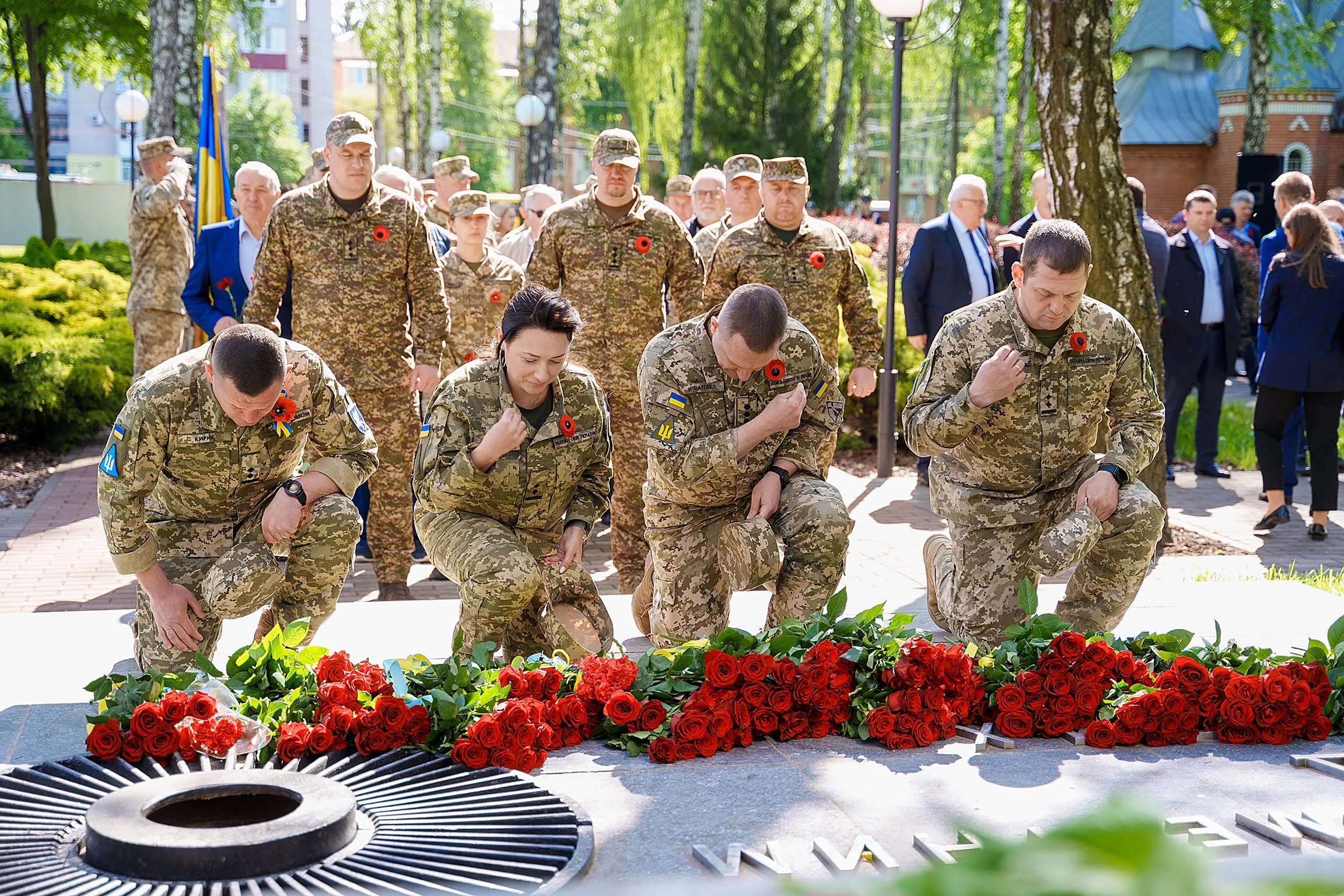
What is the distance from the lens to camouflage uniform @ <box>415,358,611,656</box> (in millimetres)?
4895

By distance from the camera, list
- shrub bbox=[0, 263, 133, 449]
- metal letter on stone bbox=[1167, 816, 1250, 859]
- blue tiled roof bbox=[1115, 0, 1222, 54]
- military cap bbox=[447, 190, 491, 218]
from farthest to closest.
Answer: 1. blue tiled roof bbox=[1115, 0, 1222, 54]
2. shrub bbox=[0, 263, 133, 449]
3. military cap bbox=[447, 190, 491, 218]
4. metal letter on stone bbox=[1167, 816, 1250, 859]

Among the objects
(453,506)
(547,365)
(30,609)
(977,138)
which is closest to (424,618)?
(453,506)

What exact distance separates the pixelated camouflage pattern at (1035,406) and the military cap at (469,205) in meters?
3.97

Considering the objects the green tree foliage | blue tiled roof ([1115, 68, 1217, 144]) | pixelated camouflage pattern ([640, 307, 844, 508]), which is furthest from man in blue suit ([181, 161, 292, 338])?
the green tree foliage

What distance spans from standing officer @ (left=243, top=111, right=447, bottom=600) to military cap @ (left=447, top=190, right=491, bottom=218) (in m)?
1.56

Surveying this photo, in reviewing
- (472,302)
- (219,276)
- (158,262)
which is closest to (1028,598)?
(219,276)

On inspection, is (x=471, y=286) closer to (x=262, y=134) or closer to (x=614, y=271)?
(x=614, y=271)

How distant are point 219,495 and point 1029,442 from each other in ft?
9.95

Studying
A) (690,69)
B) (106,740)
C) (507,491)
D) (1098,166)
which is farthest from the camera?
(690,69)

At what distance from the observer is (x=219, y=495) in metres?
4.96

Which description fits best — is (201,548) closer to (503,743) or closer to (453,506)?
(453,506)

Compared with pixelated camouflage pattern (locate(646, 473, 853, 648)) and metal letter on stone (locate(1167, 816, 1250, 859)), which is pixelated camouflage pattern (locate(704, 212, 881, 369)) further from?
metal letter on stone (locate(1167, 816, 1250, 859))

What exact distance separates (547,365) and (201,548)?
55.7 inches

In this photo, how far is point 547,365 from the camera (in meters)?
4.88
